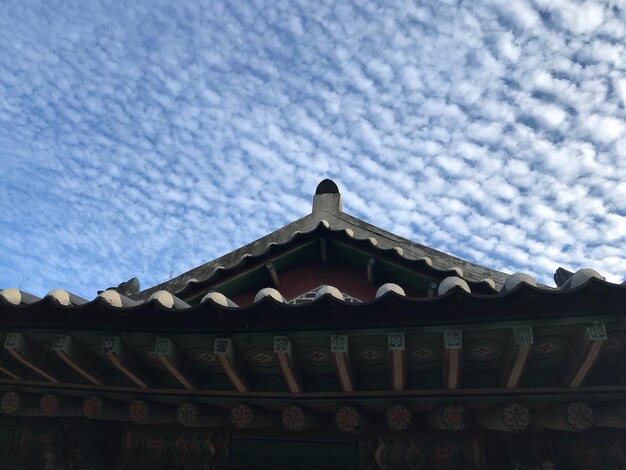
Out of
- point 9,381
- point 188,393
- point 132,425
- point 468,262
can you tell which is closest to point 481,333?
point 188,393

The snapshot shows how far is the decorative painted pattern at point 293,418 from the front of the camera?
521 centimetres

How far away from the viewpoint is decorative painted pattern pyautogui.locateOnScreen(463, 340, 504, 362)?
4625 millimetres

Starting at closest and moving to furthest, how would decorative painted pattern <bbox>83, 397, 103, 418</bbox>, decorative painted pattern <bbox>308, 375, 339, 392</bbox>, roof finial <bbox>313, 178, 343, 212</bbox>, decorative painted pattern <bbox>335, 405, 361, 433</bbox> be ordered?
decorative painted pattern <bbox>335, 405, 361, 433</bbox>, decorative painted pattern <bbox>308, 375, 339, 392</bbox>, decorative painted pattern <bbox>83, 397, 103, 418</bbox>, roof finial <bbox>313, 178, 343, 212</bbox>

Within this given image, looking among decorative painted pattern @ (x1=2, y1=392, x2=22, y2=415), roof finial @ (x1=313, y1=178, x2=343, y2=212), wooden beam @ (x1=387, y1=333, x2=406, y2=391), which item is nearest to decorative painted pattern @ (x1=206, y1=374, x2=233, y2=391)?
wooden beam @ (x1=387, y1=333, x2=406, y2=391)

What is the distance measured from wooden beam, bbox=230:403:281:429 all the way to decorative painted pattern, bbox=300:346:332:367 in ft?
2.73

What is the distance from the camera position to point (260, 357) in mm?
5098

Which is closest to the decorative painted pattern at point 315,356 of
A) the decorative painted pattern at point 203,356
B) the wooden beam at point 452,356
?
the decorative painted pattern at point 203,356

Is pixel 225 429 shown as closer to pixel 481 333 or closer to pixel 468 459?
pixel 468 459

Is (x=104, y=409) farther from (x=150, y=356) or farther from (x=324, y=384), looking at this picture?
(x=324, y=384)

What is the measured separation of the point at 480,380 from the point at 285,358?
6.40ft

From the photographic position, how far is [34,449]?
19.7 feet

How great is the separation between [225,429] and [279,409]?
2.94ft

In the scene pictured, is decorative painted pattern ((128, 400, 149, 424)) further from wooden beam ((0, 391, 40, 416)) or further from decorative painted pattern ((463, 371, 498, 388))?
decorative painted pattern ((463, 371, 498, 388))

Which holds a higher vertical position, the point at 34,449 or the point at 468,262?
the point at 468,262
